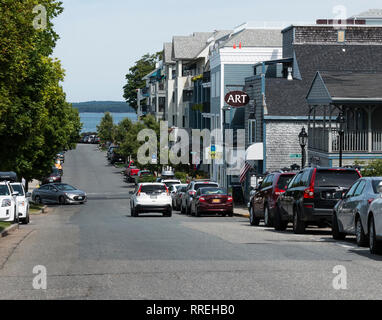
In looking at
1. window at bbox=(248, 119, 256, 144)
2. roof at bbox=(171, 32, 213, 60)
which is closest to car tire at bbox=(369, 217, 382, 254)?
window at bbox=(248, 119, 256, 144)

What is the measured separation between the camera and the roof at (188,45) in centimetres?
9219

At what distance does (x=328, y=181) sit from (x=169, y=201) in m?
15.6

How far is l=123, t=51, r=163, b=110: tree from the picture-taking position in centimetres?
15075

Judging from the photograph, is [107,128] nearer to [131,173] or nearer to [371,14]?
[131,173]

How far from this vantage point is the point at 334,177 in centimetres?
2302

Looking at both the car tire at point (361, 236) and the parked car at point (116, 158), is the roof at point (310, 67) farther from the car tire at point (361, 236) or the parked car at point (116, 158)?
the parked car at point (116, 158)

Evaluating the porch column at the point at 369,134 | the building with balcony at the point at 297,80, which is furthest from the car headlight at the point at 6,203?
the building with balcony at the point at 297,80

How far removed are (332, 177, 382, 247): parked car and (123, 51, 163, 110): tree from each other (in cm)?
13037

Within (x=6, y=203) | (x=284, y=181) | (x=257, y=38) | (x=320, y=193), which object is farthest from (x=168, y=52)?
(x=320, y=193)

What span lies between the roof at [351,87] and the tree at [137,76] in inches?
4346

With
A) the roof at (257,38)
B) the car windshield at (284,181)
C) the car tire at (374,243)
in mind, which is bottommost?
the car tire at (374,243)

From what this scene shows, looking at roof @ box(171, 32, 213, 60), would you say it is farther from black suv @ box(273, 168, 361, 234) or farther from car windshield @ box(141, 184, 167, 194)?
black suv @ box(273, 168, 361, 234)

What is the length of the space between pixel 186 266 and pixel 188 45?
8092 cm
